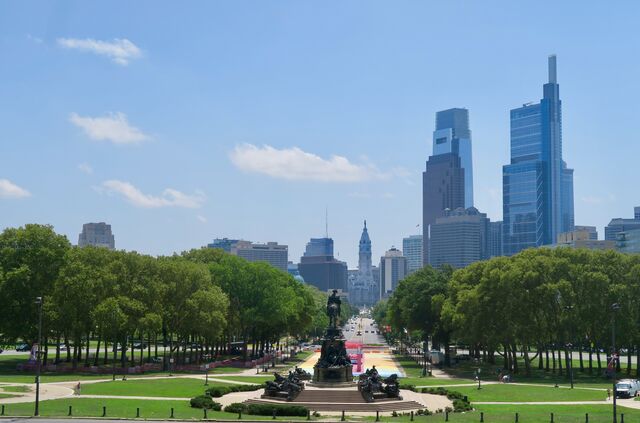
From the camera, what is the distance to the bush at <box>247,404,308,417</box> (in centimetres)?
5362

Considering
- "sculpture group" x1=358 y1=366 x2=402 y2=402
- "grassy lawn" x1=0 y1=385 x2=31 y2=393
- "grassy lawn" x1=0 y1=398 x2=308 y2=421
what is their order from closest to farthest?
"grassy lawn" x1=0 y1=398 x2=308 y2=421, "sculpture group" x1=358 y1=366 x2=402 y2=402, "grassy lawn" x1=0 y1=385 x2=31 y2=393

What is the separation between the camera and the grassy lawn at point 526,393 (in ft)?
219

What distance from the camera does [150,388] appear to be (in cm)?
7062

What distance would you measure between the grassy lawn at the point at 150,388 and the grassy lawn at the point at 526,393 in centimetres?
2499

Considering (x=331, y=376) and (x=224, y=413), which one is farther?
(x=331, y=376)

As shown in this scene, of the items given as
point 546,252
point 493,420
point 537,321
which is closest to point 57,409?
point 493,420

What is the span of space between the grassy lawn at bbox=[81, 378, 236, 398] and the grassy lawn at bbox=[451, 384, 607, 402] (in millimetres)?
24993

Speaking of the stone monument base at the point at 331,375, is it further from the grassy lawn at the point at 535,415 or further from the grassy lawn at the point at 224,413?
the grassy lawn at the point at 535,415

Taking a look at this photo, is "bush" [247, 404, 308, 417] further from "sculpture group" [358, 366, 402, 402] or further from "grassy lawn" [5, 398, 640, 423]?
"sculpture group" [358, 366, 402, 402]

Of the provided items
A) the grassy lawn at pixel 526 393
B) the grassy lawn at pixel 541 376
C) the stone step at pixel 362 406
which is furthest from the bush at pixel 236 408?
the grassy lawn at pixel 541 376

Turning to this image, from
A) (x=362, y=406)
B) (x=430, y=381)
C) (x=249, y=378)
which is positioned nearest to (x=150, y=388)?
(x=249, y=378)

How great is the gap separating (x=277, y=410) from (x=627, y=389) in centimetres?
3283

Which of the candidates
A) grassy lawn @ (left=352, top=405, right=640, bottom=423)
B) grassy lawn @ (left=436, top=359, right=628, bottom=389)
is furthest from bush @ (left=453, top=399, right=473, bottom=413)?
grassy lawn @ (left=436, top=359, right=628, bottom=389)

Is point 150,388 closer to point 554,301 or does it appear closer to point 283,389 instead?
point 283,389
